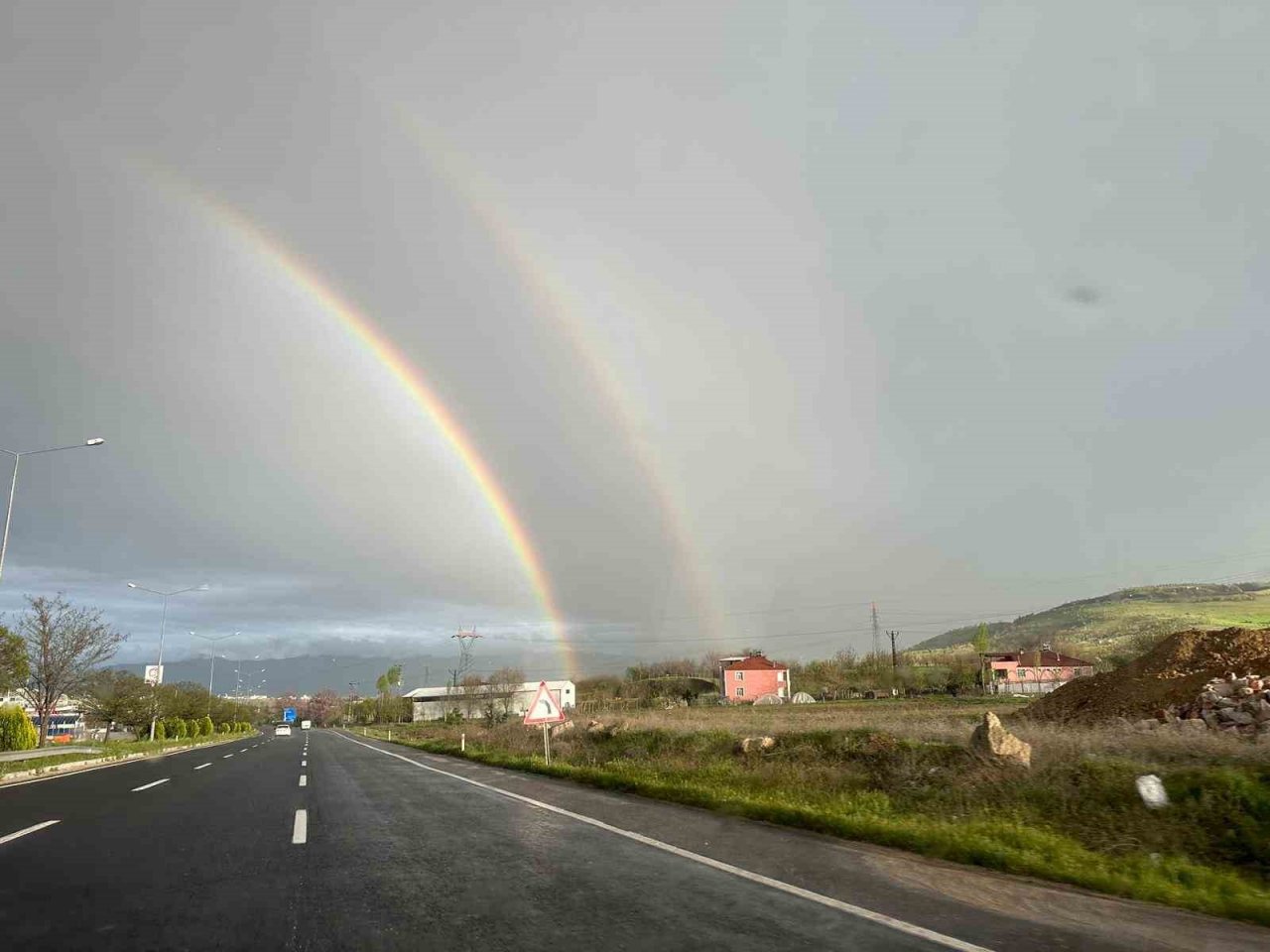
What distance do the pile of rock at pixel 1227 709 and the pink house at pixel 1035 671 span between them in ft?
200

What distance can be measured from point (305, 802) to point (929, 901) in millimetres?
12063

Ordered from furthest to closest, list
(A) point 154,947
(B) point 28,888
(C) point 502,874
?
(C) point 502,874
(B) point 28,888
(A) point 154,947

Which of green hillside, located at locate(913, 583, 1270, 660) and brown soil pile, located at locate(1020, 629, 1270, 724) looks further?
green hillside, located at locate(913, 583, 1270, 660)

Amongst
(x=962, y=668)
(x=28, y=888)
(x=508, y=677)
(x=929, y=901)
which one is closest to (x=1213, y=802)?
(x=929, y=901)

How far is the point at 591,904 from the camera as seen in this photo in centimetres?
635

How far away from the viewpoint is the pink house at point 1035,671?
77688 mm

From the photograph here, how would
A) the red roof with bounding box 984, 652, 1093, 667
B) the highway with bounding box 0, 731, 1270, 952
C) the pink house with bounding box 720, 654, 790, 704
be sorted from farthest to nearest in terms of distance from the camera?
the pink house with bounding box 720, 654, 790, 704 < the red roof with bounding box 984, 652, 1093, 667 < the highway with bounding box 0, 731, 1270, 952

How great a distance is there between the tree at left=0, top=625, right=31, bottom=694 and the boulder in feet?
140

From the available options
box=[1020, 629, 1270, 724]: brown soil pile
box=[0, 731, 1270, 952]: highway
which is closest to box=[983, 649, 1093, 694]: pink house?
box=[1020, 629, 1270, 724]: brown soil pile

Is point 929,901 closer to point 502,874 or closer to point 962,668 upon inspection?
point 502,874

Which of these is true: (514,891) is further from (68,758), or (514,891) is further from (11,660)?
(11,660)

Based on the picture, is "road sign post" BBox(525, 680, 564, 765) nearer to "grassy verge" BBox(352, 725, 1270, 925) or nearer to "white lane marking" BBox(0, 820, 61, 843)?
"grassy verge" BBox(352, 725, 1270, 925)

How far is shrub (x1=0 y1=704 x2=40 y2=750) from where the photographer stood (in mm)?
36469

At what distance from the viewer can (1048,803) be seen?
9.97 m
